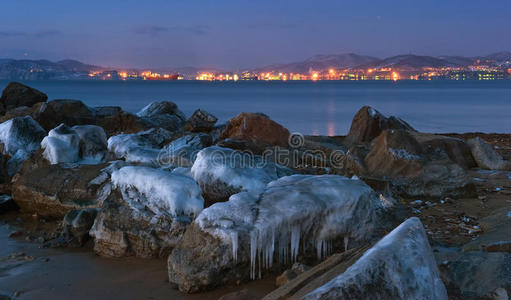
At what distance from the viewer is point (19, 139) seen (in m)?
10.6

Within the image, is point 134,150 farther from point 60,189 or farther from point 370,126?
point 370,126

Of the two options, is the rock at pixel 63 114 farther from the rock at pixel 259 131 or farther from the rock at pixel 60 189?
the rock at pixel 60 189

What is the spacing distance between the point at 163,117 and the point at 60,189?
8.20 m

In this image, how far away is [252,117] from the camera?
12203 mm

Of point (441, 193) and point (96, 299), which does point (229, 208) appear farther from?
point (441, 193)

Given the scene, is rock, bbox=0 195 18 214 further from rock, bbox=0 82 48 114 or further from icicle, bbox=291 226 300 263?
rock, bbox=0 82 48 114

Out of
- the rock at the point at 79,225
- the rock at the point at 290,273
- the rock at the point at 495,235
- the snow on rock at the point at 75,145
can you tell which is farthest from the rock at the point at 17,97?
the rock at the point at 495,235

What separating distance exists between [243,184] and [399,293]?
12.7 feet

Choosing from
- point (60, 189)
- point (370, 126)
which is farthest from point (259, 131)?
point (60, 189)

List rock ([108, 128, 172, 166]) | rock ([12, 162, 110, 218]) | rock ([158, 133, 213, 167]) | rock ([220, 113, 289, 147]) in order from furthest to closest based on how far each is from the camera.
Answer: rock ([220, 113, 289, 147])
rock ([108, 128, 172, 166])
rock ([158, 133, 213, 167])
rock ([12, 162, 110, 218])

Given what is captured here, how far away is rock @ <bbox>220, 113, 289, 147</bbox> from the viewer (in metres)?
11.9

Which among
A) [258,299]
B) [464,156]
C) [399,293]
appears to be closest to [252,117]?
[464,156]

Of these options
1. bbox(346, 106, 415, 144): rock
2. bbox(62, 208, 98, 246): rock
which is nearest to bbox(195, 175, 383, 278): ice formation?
bbox(62, 208, 98, 246): rock

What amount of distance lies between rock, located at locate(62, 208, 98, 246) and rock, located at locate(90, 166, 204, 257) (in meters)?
0.35
